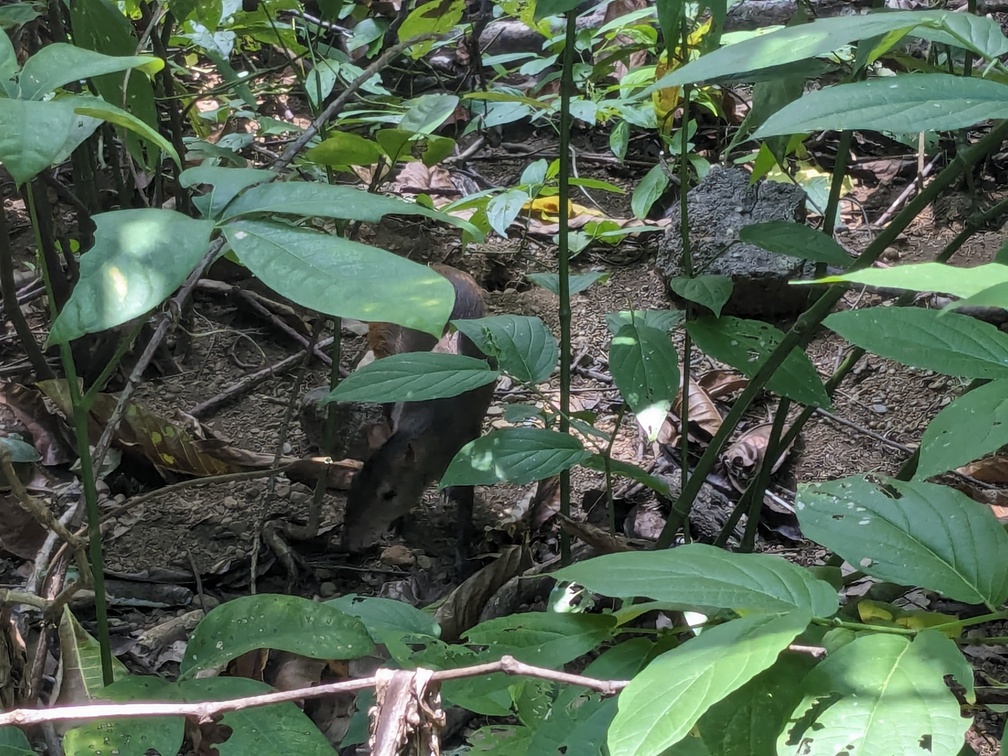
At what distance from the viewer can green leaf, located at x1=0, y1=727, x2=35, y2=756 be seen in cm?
75

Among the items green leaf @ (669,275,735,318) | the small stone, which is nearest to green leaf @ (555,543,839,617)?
green leaf @ (669,275,735,318)

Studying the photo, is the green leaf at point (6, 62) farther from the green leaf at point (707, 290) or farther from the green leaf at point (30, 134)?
the green leaf at point (707, 290)

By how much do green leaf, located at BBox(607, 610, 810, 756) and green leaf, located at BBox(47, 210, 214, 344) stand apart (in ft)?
1.29

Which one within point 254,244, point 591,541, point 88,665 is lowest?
point 591,541

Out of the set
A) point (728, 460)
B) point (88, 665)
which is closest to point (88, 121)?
point (88, 665)

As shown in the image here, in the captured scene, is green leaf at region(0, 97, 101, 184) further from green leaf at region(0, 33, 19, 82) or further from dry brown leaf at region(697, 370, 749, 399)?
dry brown leaf at region(697, 370, 749, 399)

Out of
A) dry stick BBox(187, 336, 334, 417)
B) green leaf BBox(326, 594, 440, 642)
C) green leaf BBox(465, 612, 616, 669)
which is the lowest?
dry stick BBox(187, 336, 334, 417)

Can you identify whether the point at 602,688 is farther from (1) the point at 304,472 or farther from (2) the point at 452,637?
(1) the point at 304,472

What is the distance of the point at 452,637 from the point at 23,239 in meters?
2.02

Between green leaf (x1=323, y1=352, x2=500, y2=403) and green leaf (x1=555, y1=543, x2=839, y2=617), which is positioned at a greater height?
green leaf (x1=555, y1=543, x2=839, y2=617)

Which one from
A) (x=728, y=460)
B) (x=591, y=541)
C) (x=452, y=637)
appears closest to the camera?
(x=591, y=541)

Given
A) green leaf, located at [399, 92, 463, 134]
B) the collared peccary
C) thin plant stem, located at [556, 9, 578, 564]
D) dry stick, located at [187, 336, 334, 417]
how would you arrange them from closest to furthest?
thin plant stem, located at [556, 9, 578, 564], green leaf, located at [399, 92, 463, 134], the collared peccary, dry stick, located at [187, 336, 334, 417]

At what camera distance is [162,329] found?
1.14 m

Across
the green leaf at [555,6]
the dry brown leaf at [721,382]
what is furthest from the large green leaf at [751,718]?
the dry brown leaf at [721,382]
